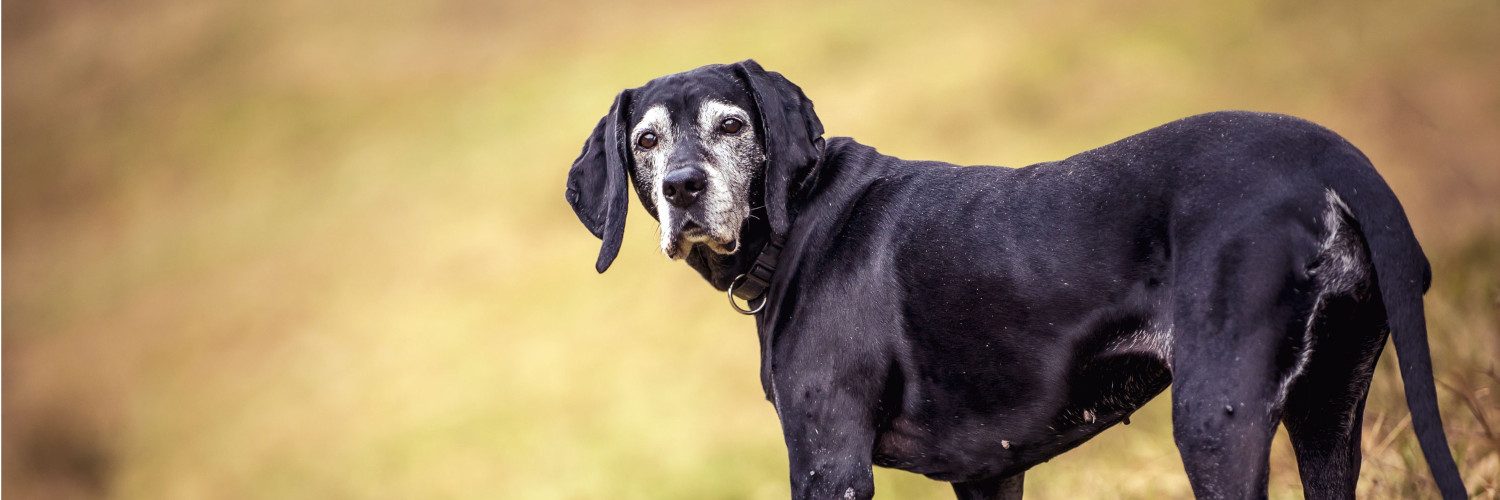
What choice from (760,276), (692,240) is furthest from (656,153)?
(760,276)

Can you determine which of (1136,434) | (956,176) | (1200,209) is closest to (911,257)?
(956,176)

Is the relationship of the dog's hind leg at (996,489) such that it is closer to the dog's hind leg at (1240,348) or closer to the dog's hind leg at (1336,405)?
the dog's hind leg at (1336,405)

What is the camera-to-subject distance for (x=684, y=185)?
398 centimetres

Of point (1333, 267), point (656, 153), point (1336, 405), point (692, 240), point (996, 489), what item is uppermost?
point (656, 153)

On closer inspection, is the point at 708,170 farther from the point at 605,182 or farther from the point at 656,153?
the point at 605,182

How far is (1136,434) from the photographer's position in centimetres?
759

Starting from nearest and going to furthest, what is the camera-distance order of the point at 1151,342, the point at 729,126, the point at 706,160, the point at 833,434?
the point at 1151,342 → the point at 833,434 → the point at 706,160 → the point at 729,126

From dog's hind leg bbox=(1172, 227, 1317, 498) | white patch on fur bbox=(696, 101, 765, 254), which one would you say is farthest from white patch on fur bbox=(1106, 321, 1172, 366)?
white patch on fur bbox=(696, 101, 765, 254)

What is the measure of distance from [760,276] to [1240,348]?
70.2 inches

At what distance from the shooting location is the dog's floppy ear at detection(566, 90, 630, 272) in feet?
14.1

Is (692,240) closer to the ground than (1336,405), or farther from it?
farther from it

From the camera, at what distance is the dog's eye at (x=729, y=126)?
4.20 m

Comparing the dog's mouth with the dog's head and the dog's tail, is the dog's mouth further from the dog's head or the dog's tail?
the dog's tail

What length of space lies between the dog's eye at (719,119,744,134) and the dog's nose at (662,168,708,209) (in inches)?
10.8
